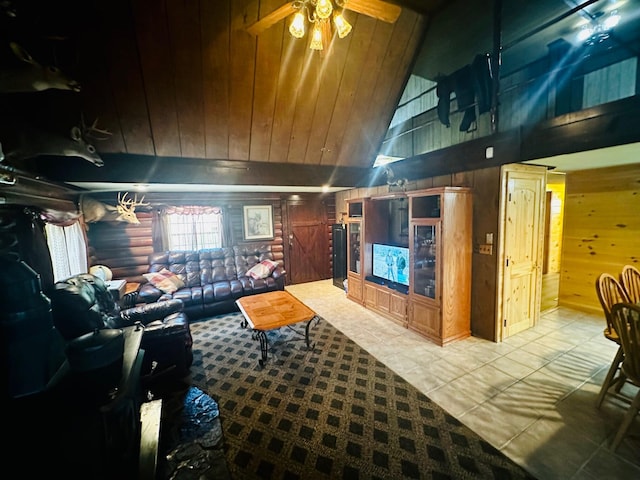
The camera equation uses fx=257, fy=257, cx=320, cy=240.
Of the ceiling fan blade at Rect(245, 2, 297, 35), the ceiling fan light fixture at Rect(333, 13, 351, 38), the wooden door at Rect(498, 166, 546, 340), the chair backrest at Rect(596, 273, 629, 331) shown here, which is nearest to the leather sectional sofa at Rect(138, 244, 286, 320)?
the wooden door at Rect(498, 166, 546, 340)

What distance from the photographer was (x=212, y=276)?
4.83m

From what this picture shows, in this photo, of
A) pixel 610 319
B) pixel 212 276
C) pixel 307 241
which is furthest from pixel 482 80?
pixel 212 276

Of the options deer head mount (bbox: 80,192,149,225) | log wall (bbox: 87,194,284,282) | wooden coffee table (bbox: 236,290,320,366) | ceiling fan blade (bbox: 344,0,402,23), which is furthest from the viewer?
log wall (bbox: 87,194,284,282)

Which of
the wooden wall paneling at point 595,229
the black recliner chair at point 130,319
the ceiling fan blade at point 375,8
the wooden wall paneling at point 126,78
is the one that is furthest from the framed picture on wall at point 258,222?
the wooden wall paneling at point 595,229

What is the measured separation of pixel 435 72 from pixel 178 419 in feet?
17.5

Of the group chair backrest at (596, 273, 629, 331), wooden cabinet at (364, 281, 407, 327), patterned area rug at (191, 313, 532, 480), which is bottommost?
patterned area rug at (191, 313, 532, 480)

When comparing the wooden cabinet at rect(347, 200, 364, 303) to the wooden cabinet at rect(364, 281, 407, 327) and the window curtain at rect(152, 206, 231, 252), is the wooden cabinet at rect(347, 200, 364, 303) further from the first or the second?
the window curtain at rect(152, 206, 231, 252)

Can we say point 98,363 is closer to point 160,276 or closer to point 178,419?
point 178,419

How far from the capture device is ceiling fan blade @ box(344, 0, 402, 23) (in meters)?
1.81

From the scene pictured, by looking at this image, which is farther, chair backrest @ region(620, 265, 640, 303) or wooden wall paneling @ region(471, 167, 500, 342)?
wooden wall paneling @ region(471, 167, 500, 342)

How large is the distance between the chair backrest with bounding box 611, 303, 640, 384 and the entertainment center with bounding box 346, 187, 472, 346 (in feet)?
4.89

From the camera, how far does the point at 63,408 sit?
49.6 inches

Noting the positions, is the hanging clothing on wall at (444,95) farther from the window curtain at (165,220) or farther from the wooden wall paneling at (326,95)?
the window curtain at (165,220)

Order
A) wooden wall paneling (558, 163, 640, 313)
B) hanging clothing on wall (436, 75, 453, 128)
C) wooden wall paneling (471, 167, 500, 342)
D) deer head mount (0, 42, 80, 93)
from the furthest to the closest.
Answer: wooden wall paneling (558, 163, 640, 313) → hanging clothing on wall (436, 75, 453, 128) → wooden wall paneling (471, 167, 500, 342) → deer head mount (0, 42, 80, 93)
